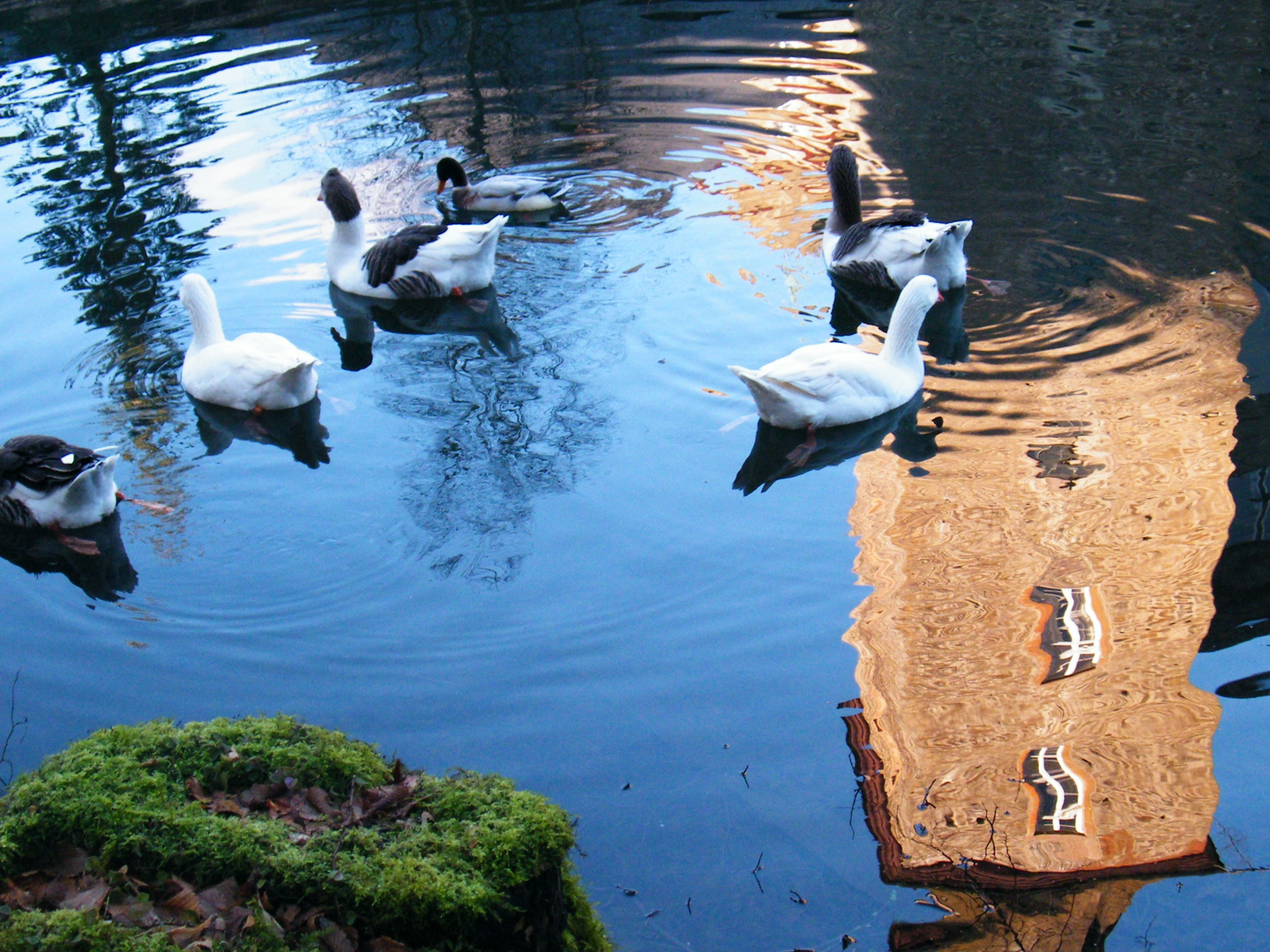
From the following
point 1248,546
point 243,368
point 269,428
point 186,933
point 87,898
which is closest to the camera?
point 186,933

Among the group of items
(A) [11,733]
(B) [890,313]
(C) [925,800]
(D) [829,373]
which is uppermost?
(D) [829,373]

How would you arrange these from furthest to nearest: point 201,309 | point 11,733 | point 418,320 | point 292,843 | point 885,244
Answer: point 418,320, point 885,244, point 201,309, point 11,733, point 292,843

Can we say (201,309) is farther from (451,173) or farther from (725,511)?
(725,511)

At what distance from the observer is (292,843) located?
334 centimetres

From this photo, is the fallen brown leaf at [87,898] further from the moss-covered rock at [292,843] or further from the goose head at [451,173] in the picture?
the goose head at [451,173]

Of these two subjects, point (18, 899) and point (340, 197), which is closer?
point (18, 899)

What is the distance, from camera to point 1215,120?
12.4 meters

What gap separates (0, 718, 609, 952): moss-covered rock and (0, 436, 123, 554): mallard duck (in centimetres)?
336

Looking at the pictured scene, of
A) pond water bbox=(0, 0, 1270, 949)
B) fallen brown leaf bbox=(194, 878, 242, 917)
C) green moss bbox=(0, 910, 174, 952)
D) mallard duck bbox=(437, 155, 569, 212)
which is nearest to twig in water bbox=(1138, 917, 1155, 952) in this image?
pond water bbox=(0, 0, 1270, 949)

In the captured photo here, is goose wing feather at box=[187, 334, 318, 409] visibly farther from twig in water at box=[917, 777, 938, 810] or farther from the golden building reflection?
twig in water at box=[917, 777, 938, 810]

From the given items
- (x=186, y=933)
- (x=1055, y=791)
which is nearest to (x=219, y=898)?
(x=186, y=933)

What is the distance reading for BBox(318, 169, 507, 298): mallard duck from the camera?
31.7 ft

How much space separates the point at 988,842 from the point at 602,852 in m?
1.50

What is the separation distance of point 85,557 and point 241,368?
1.80 m
